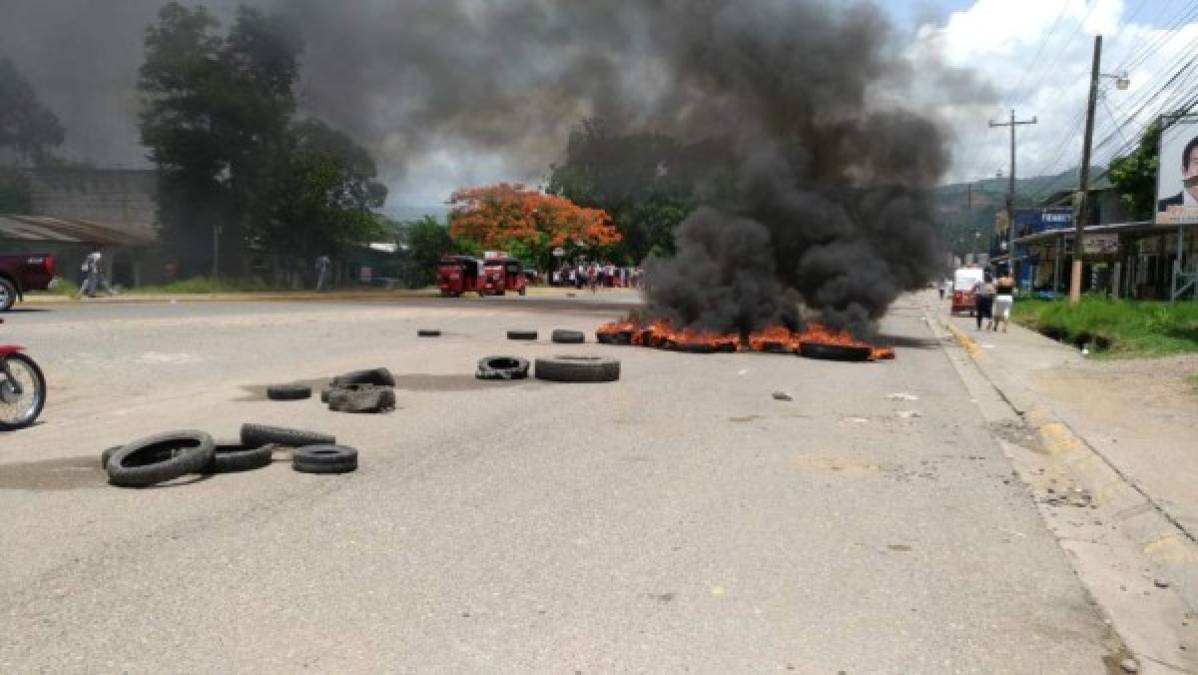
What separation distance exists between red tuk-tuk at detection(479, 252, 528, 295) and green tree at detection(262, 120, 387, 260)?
5.39m

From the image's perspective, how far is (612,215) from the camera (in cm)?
6769

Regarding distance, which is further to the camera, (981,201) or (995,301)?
(981,201)

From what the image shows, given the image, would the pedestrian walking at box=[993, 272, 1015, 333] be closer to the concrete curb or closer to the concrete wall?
the concrete curb

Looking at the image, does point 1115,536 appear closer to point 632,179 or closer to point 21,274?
point 21,274

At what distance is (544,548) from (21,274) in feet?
70.1

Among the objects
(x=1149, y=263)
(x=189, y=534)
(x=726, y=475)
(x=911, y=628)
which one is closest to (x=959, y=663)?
(x=911, y=628)

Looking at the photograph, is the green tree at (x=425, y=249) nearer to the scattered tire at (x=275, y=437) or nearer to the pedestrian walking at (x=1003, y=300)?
the pedestrian walking at (x=1003, y=300)

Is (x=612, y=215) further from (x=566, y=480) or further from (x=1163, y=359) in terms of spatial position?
(x=566, y=480)

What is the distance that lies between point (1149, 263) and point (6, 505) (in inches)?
1711

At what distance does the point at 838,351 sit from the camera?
16438 millimetres

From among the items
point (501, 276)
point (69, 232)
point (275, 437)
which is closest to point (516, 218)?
point (501, 276)

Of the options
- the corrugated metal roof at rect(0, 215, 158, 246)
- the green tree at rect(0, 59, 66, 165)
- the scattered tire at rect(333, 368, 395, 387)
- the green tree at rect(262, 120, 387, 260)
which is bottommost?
the scattered tire at rect(333, 368, 395, 387)

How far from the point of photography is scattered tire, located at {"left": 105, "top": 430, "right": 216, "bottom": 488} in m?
6.23

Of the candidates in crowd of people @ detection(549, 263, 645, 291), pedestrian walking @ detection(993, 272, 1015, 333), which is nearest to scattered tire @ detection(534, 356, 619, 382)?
pedestrian walking @ detection(993, 272, 1015, 333)
